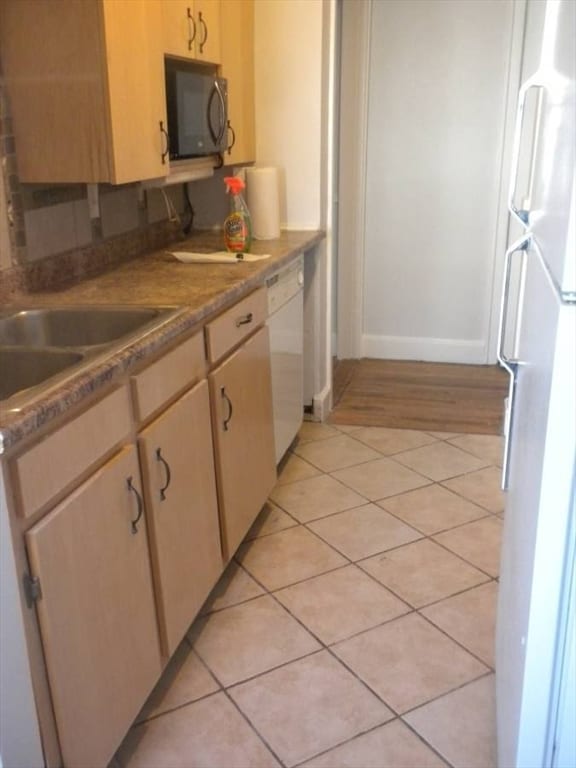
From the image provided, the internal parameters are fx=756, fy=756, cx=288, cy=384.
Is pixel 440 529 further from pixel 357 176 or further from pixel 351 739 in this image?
pixel 357 176

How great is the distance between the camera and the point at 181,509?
192 cm

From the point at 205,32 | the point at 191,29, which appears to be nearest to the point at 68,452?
the point at 191,29

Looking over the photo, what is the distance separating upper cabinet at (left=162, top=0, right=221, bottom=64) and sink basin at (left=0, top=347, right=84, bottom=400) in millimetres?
1223

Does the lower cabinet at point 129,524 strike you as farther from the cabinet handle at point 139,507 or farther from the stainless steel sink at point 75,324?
the stainless steel sink at point 75,324

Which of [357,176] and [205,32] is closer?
[205,32]

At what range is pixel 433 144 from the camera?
4395 millimetres

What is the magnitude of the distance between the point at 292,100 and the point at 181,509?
6.78 feet

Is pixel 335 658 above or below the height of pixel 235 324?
below

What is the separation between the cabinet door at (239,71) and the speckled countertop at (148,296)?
393 mm

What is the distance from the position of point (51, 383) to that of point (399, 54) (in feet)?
11.8

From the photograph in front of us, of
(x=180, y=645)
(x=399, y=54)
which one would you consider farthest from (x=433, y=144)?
(x=180, y=645)

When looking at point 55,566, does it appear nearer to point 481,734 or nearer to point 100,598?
point 100,598

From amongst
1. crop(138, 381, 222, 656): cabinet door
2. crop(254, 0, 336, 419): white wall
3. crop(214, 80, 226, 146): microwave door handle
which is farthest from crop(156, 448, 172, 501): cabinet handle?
crop(254, 0, 336, 419): white wall

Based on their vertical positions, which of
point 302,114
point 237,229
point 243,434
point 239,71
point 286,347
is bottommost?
point 243,434
